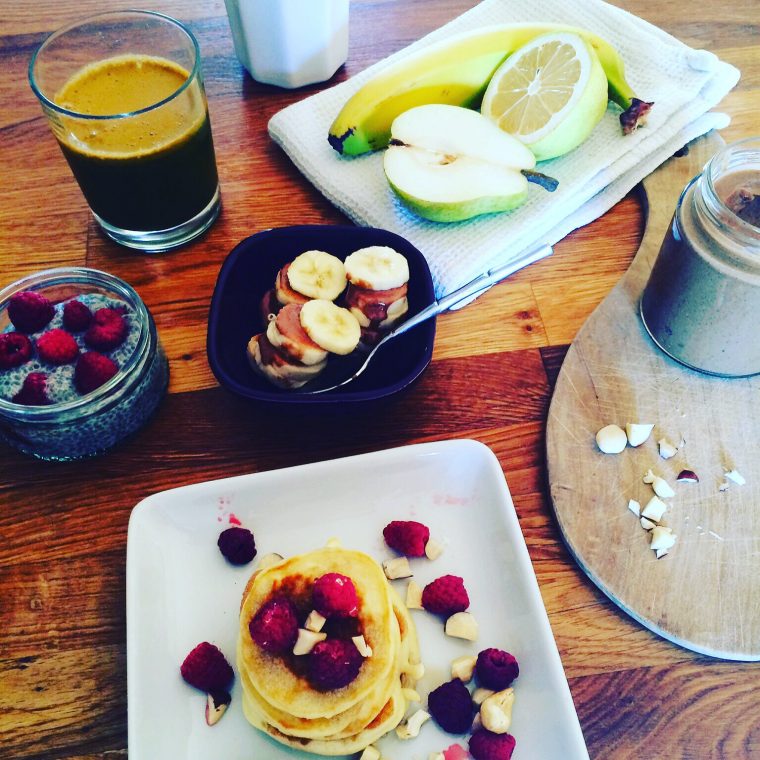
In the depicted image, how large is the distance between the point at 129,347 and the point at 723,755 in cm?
82

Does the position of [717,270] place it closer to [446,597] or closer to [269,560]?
[446,597]

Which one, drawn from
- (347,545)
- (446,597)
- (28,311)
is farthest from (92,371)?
(446,597)

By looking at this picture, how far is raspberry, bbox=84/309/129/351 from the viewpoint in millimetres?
868

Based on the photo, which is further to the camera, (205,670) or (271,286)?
Result: (271,286)

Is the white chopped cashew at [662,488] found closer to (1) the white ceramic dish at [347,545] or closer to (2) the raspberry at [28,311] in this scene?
(1) the white ceramic dish at [347,545]

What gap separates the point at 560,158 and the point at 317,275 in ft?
1.58

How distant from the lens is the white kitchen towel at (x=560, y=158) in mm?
1069

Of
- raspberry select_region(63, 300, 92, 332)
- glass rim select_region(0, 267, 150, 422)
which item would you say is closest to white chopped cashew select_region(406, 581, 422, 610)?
glass rim select_region(0, 267, 150, 422)

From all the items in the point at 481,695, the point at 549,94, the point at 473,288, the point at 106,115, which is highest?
the point at 106,115

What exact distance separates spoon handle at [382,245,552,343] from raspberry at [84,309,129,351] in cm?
34

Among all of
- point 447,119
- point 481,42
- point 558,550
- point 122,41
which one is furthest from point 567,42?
point 558,550

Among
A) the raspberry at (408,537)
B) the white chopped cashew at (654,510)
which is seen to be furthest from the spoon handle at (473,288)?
the white chopped cashew at (654,510)

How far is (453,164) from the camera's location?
3.44 feet

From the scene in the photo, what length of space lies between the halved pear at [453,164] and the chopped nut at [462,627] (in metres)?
0.58
